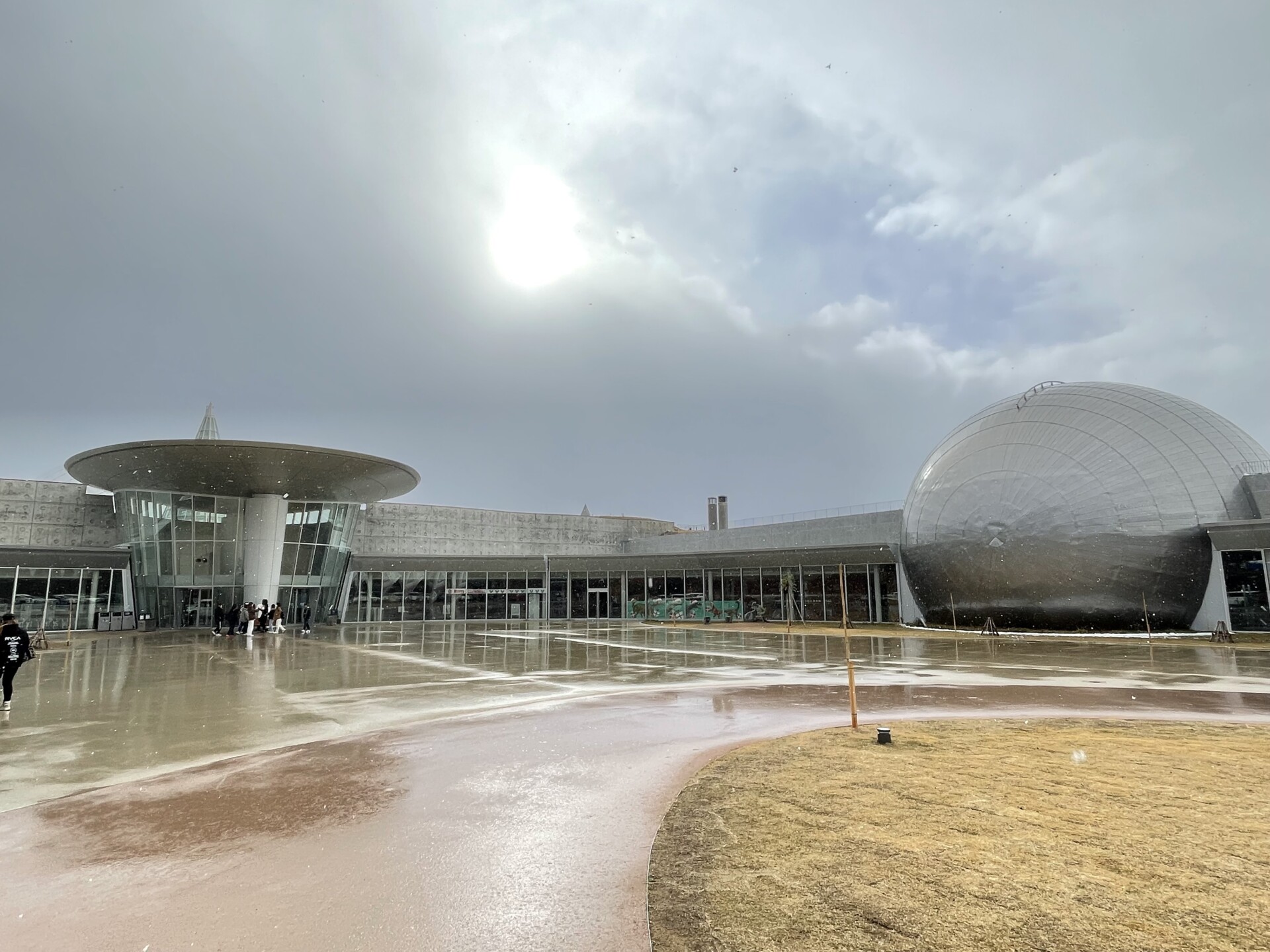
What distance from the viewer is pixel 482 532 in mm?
55750

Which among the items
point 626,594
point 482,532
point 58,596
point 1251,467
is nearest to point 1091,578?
point 1251,467

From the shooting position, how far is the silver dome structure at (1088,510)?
82.2ft

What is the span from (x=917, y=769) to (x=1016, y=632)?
2481 centimetres

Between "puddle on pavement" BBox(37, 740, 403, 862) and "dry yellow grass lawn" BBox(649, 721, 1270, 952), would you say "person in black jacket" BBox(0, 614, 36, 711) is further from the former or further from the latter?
"dry yellow grass lawn" BBox(649, 721, 1270, 952)

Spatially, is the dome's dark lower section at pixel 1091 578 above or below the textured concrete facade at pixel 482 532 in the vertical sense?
below

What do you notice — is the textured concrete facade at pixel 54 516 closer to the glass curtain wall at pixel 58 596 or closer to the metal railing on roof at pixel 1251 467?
the glass curtain wall at pixel 58 596

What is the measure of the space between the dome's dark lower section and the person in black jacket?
93.0 feet

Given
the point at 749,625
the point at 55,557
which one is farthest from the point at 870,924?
the point at 55,557

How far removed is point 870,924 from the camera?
3648 millimetres

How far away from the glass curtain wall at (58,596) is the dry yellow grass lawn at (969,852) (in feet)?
146

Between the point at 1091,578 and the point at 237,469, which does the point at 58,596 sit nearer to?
the point at 237,469

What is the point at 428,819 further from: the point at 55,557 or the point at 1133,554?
the point at 55,557

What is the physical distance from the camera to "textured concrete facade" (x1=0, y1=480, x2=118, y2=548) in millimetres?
40844

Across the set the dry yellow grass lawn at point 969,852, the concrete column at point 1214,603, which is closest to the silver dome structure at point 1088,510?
the concrete column at point 1214,603
